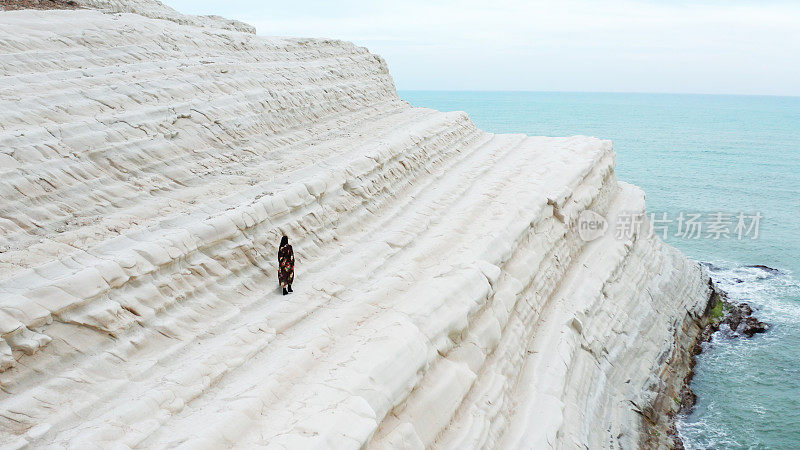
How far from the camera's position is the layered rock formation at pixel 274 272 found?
22.9 ft

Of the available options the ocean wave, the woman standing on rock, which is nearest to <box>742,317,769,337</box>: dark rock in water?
the ocean wave

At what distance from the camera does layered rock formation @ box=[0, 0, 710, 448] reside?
6.97m

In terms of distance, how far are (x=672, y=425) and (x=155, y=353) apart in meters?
11.8

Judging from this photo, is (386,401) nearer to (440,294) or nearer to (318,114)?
(440,294)

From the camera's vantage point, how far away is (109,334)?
7.54m

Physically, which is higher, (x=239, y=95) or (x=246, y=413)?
(x=239, y=95)

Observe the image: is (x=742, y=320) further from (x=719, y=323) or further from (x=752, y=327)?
(x=719, y=323)

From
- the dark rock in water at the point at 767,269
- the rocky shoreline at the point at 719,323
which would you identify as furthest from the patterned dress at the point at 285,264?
the dark rock in water at the point at 767,269

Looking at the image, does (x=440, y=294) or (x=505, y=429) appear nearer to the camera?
(x=505, y=429)

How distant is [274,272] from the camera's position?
1034 centimetres

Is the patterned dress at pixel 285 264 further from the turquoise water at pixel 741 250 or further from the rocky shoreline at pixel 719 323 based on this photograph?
the rocky shoreline at pixel 719 323

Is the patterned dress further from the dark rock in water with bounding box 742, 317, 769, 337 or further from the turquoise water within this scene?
the dark rock in water with bounding box 742, 317, 769, 337

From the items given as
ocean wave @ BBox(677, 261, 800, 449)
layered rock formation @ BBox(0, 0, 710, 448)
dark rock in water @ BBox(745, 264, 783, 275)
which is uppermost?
layered rock formation @ BBox(0, 0, 710, 448)

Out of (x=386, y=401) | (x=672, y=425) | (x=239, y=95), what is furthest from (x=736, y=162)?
(x=386, y=401)
